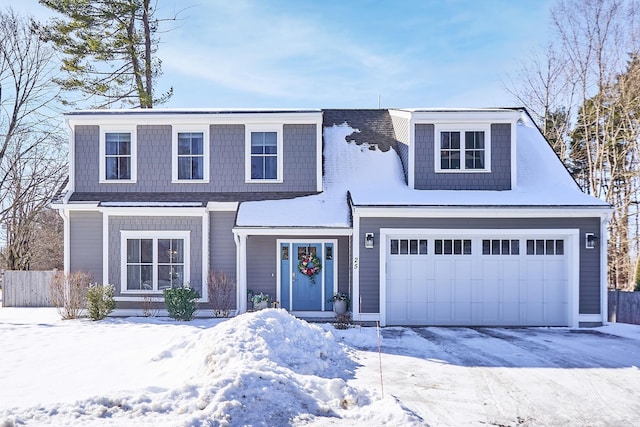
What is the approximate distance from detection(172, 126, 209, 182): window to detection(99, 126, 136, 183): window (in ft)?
3.81

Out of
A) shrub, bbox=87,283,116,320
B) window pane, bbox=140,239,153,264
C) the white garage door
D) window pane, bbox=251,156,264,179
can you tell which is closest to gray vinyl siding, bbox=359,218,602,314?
the white garage door

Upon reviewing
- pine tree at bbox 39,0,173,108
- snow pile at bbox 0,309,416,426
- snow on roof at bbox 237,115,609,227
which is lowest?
snow pile at bbox 0,309,416,426

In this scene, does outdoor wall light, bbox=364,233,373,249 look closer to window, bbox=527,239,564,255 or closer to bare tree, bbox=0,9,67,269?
window, bbox=527,239,564,255

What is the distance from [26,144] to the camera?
20.8 meters

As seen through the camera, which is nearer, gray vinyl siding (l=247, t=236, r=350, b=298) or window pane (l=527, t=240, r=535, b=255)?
window pane (l=527, t=240, r=535, b=255)

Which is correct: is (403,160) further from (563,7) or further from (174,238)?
(563,7)

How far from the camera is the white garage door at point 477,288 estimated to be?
11094mm

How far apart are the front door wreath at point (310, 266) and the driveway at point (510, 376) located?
8.27ft

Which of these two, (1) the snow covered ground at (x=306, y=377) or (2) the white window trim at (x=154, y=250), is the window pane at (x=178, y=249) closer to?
(2) the white window trim at (x=154, y=250)

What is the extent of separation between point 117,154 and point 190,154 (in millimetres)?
2020

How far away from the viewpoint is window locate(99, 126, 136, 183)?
41.5ft

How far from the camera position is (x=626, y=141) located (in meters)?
19.8

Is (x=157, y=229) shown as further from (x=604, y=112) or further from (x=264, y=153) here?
(x=604, y=112)

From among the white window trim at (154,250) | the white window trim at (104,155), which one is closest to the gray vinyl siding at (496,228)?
the white window trim at (154,250)
